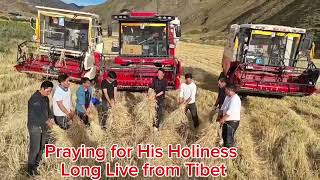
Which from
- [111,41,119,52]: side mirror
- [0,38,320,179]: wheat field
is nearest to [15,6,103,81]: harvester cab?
[111,41,119,52]: side mirror

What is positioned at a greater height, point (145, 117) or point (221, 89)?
point (221, 89)

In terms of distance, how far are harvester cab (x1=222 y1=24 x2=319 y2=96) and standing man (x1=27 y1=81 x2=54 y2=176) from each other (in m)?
8.00

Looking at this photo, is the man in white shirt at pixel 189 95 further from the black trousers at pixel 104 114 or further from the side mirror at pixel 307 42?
the side mirror at pixel 307 42

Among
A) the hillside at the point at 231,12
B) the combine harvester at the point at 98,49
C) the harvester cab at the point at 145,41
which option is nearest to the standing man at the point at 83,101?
the combine harvester at the point at 98,49

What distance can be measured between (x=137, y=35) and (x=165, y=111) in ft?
16.5

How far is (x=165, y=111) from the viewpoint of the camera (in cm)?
1184

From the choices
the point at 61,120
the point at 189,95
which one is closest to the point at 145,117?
the point at 189,95

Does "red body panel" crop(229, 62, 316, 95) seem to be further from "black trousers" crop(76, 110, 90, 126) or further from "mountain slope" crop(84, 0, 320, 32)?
"mountain slope" crop(84, 0, 320, 32)

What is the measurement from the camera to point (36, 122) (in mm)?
7898

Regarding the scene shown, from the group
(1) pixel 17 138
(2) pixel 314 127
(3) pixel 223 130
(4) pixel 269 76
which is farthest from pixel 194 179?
(4) pixel 269 76

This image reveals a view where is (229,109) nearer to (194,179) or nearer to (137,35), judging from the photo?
(194,179)

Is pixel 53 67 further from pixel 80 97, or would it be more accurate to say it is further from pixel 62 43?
pixel 80 97

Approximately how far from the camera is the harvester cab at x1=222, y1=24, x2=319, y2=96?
48.8ft

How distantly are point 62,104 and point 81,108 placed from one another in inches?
40.7
